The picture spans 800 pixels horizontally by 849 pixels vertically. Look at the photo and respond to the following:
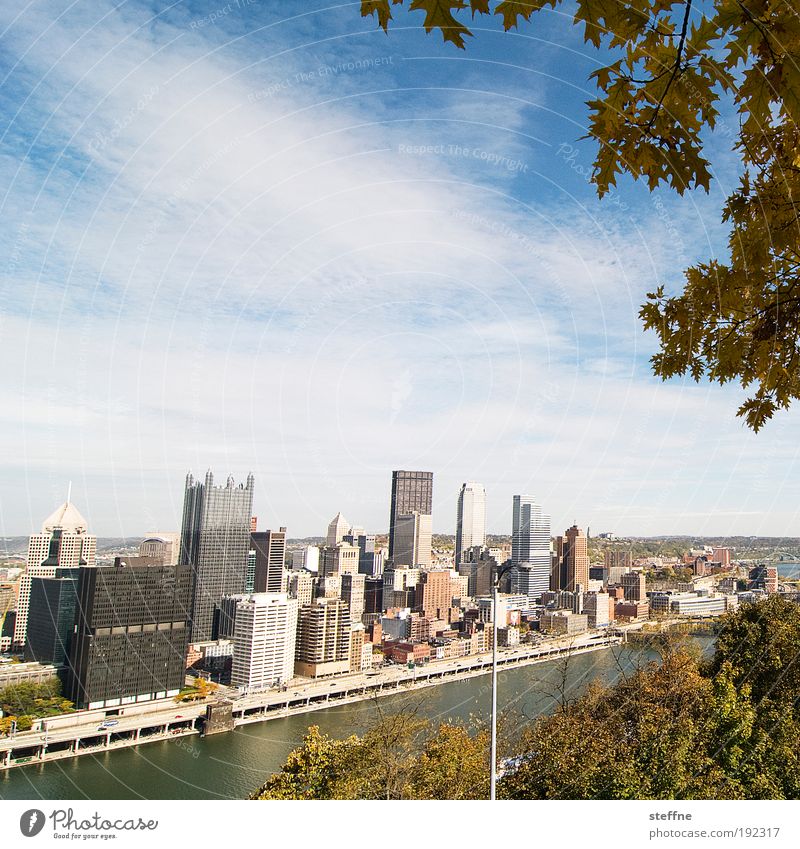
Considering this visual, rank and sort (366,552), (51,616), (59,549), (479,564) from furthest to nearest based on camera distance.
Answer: (366,552), (51,616), (479,564), (59,549)

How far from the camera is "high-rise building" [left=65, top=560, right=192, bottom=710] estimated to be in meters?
4.88

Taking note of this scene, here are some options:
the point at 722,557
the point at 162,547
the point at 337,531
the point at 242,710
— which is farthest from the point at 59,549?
the point at 242,710

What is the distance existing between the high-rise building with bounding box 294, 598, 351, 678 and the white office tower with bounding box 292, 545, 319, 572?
29.4 inches

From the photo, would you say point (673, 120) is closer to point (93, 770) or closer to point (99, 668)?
point (99, 668)

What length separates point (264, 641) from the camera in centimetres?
708

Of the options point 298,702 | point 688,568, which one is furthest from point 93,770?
point 688,568

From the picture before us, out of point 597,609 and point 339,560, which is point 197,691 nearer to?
point 339,560

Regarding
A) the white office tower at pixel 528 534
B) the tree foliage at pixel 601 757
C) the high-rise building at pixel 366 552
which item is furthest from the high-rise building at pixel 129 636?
the white office tower at pixel 528 534

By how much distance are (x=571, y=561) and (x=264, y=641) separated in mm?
4153

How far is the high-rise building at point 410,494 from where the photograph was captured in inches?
114

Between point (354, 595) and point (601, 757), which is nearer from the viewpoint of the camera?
point (601, 757)

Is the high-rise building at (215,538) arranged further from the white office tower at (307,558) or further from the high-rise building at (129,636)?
the white office tower at (307,558)

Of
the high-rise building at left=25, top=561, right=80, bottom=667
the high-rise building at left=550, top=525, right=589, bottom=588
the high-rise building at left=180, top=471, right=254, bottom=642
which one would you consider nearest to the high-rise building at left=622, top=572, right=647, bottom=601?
the high-rise building at left=550, top=525, right=589, bottom=588

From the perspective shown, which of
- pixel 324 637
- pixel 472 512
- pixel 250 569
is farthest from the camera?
pixel 324 637
